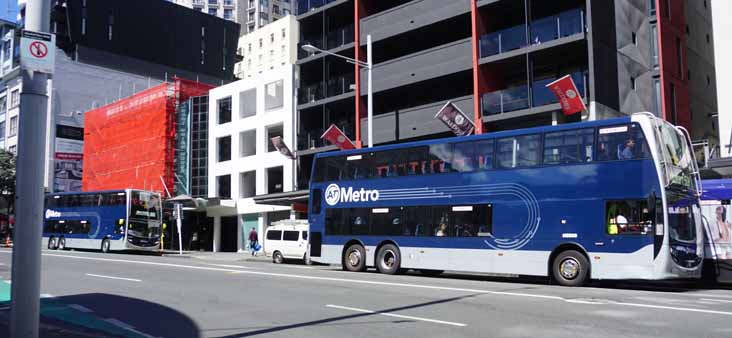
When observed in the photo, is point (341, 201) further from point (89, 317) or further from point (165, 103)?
point (165, 103)

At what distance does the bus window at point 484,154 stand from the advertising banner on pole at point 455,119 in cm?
775

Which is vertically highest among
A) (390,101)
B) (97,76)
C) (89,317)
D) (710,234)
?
(97,76)

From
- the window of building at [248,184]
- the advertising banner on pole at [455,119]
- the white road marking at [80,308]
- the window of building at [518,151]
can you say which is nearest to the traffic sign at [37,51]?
the white road marking at [80,308]

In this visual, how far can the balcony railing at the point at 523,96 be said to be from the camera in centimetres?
2680

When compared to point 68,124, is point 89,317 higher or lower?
lower

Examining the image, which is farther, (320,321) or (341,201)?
(341,201)

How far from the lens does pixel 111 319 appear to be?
11.0 metres

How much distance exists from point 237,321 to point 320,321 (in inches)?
53.9

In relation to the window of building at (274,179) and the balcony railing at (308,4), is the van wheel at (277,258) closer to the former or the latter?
the window of building at (274,179)

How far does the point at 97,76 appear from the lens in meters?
65.7

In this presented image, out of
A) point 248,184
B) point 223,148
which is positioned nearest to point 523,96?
point 248,184

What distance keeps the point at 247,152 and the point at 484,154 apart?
2792cm

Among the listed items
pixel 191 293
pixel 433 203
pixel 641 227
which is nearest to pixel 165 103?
pixel 433 203

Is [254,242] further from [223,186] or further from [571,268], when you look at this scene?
[571,268]
